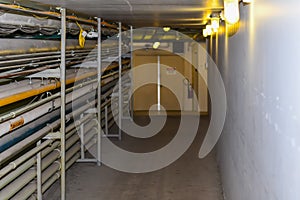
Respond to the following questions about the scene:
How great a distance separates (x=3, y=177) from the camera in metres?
3.31

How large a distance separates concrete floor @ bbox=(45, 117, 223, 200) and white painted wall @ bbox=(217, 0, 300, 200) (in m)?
1.86

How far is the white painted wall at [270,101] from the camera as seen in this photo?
1.61 m

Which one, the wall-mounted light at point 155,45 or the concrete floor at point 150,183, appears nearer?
the concrete floor at point 150,183

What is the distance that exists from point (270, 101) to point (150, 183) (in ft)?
12.0

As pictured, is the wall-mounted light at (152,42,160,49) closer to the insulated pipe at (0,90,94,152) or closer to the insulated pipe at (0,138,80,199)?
the insulated pipe at (0,90,94,152)

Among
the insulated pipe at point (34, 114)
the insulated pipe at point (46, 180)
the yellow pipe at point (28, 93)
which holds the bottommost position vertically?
the insulated pipe at point (46, 180)

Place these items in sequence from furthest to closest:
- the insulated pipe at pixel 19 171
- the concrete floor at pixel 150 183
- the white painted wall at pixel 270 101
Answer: the concrete floor at pixel 150 183 < the insulated pipe at pixel 19 171 < the white painted wall at pixel 270 101

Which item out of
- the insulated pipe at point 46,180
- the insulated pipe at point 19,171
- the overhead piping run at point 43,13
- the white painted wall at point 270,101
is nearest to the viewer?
the white painted wall at point 270,101

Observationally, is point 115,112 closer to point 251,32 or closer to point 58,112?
point 58,112

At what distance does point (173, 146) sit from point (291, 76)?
6.25 metres

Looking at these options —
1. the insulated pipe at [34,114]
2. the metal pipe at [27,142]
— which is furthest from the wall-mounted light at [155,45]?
the metal pipe at [27,142]

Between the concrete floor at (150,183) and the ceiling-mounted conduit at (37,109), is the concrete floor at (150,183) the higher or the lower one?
the lower one

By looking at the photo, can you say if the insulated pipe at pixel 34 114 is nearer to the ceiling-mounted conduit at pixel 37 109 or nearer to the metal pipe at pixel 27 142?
the ceiling-mounted conduit at pixel 37 109

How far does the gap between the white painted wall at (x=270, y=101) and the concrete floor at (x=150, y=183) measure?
1865mm
